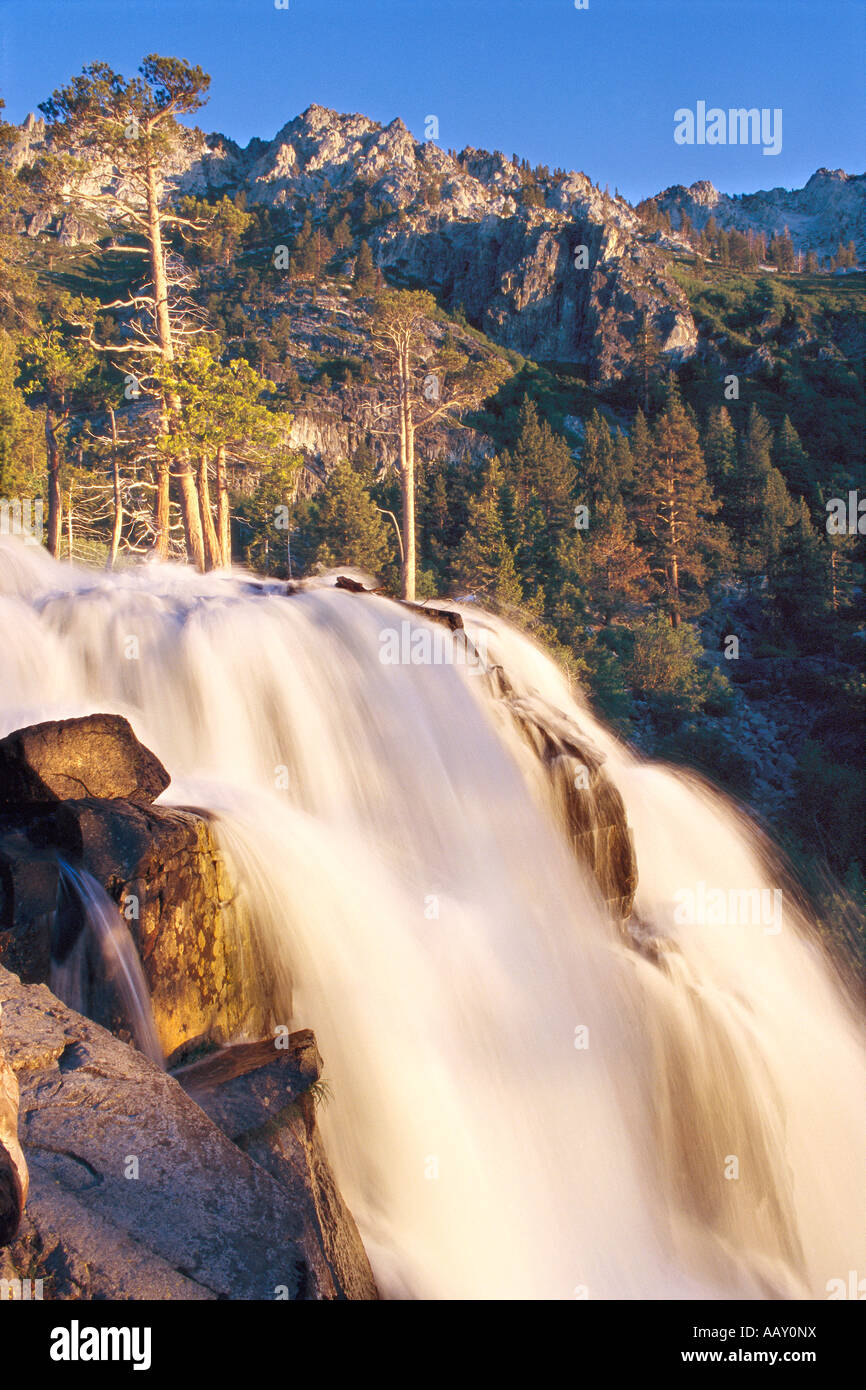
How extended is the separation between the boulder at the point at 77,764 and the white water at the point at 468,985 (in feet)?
3.14

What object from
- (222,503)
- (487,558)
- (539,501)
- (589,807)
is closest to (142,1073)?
(589,807)

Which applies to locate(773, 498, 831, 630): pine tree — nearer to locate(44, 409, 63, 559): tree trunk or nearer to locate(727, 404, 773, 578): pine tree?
locate(727, 404, 773, 578): pine tree

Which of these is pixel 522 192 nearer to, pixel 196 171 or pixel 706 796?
pixel 196 171

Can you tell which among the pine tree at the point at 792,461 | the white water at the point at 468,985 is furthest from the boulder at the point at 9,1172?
the pine tree at the point at 792,461

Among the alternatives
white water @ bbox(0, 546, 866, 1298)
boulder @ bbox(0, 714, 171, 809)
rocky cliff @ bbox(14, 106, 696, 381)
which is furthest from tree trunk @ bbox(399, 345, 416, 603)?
rocky cliff @ bbox(14, 106, 696, 381)

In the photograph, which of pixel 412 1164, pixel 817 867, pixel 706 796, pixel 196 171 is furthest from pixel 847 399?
pixel 196 171

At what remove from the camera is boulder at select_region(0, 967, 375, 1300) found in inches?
132

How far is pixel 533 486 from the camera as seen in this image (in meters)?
48.6

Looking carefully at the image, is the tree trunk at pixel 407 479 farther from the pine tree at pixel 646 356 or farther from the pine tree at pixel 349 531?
the pine tree at pixel 646 356

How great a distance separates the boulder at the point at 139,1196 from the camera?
11.0 ft

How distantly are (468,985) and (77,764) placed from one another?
4131 millimetres

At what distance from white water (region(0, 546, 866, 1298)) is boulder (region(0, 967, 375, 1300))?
169cm

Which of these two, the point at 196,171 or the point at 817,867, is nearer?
the point at 817,867

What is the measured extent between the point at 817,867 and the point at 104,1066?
24257 mm
